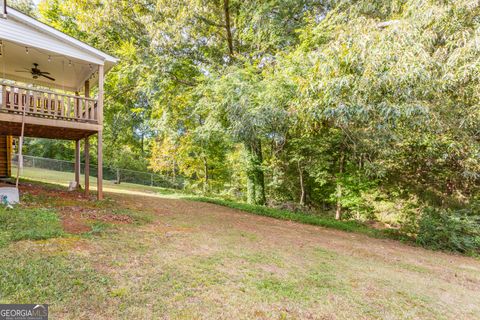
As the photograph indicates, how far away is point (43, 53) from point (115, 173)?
1431 centimetres

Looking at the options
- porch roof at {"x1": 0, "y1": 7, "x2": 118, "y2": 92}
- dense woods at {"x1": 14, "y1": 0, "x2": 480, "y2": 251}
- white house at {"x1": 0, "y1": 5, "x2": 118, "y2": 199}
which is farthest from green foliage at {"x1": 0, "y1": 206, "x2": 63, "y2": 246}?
dense woods at {"x1": 14, "y1": 0, "x2": 480, "y2": 251}

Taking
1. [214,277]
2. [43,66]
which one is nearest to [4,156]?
[43,66]

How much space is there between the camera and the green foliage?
3.94 metres

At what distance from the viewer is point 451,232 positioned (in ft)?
24.2

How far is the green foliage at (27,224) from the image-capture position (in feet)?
12.9

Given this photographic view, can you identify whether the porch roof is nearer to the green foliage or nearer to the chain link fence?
the green foliage

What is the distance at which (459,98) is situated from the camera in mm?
5461

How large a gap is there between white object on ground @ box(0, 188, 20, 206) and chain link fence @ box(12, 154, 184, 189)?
1201 cm

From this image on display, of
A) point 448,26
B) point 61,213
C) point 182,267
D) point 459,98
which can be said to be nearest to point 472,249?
point 459,98

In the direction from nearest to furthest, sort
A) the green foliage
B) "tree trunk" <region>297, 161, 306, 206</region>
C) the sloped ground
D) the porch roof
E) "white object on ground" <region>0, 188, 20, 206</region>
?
the sloped ground
the green foliage
"white object on ground" <region>0, 188, 20, 206</region>
the porch roof
"tree trunk" <region>297, 161, 306, 206</region>

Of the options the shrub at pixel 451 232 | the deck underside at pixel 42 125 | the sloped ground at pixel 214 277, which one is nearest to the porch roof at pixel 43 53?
the deck underside at pixel 42 125

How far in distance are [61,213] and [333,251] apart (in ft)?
19.1

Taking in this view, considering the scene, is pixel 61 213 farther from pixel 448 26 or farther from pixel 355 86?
pixel 448 26

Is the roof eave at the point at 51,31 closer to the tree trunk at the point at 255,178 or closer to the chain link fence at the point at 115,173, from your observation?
the tree trunk at the point at 255,178
